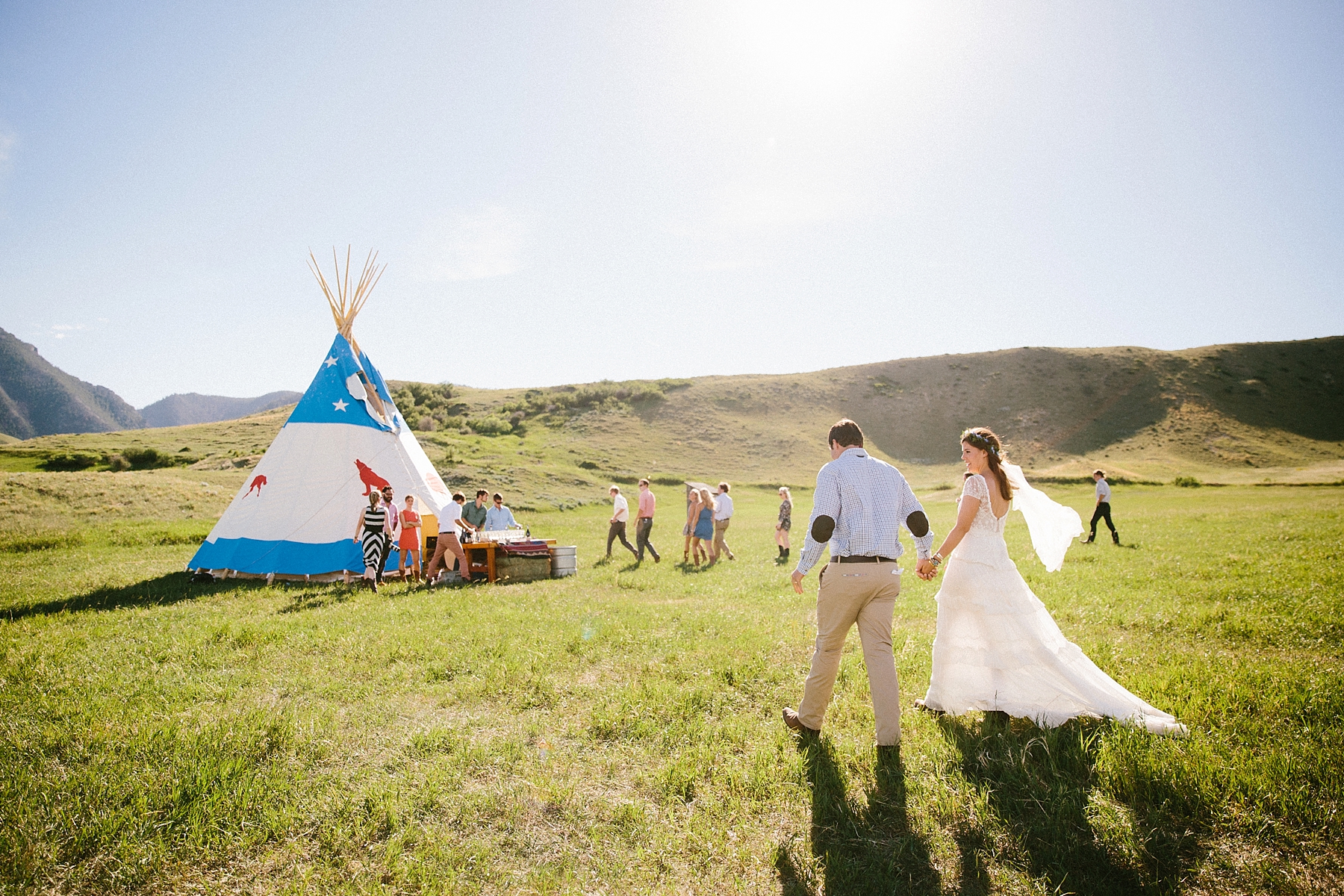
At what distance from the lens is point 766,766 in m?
4.57

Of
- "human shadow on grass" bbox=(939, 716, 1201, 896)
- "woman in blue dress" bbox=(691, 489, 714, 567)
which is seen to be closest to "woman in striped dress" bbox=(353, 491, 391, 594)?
"woman in blue dress" bbox=(691, 489, 714, 567)

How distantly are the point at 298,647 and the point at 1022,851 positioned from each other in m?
8.18

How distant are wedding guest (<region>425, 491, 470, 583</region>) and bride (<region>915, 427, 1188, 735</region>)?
10112 mm

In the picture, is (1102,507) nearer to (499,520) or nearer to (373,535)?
(499,520)

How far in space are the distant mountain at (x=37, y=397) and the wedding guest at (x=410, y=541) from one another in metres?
192

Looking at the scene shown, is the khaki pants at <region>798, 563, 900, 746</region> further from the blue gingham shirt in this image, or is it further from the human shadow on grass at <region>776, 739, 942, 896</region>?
the human shadow on grass at <region>776, 739, 942, 896</region>

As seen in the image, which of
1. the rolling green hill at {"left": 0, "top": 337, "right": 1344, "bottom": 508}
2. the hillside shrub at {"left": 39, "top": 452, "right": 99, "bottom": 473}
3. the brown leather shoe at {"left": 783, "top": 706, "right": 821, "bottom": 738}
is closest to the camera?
the brown leather shoe at {"left": 783, "top": 706, "right": 821, "bottom": 738}

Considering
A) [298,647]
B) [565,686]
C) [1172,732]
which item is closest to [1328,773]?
[1172,732]

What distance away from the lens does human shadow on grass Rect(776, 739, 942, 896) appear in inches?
131

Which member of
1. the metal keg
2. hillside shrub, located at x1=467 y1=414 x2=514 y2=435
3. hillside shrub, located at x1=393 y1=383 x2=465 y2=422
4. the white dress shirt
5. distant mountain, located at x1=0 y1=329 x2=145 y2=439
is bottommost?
the metal keg

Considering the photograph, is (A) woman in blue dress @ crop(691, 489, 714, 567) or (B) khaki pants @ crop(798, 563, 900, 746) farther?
(A) woman in blue dress @ crop(691, 489, 714, 567)

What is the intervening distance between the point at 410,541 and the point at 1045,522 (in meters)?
12.3

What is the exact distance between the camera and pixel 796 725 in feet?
16.9

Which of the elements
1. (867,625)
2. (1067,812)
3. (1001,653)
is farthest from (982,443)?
(1067,812)
